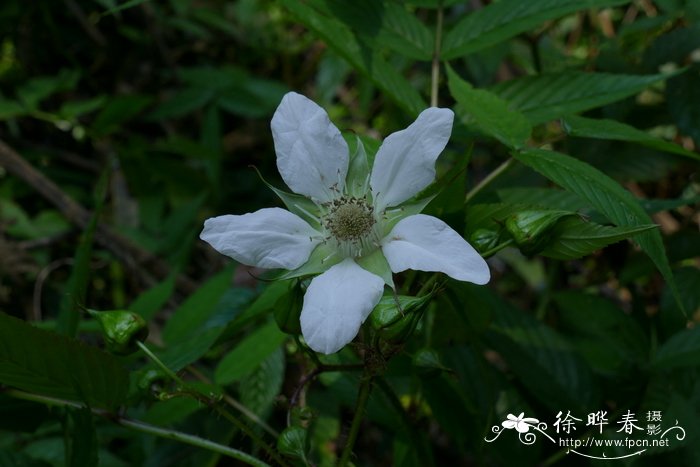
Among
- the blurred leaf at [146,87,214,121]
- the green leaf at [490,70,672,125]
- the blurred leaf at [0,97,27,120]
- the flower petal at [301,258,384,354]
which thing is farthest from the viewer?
the blurred leaf at [146,87,214,121]

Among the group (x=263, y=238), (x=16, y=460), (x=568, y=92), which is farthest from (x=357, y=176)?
(x=16, y=460)

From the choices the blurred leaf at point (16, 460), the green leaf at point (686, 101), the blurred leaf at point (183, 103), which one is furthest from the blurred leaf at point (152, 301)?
the green leaf at point (686, 101)

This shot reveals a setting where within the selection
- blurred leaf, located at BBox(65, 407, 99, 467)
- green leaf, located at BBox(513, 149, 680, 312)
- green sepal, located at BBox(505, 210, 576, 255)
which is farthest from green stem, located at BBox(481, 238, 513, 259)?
blurred leaf, located at BBox(65, 407, 99, 467)

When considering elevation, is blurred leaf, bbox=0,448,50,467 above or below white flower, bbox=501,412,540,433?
below

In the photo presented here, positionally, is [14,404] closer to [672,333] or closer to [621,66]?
[672,333]

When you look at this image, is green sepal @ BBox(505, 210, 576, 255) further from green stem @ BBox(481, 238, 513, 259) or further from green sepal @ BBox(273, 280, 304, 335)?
green sepal @ BBox(273, 280, 304, 335)

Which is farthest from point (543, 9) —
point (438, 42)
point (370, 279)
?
point (370, 279)
